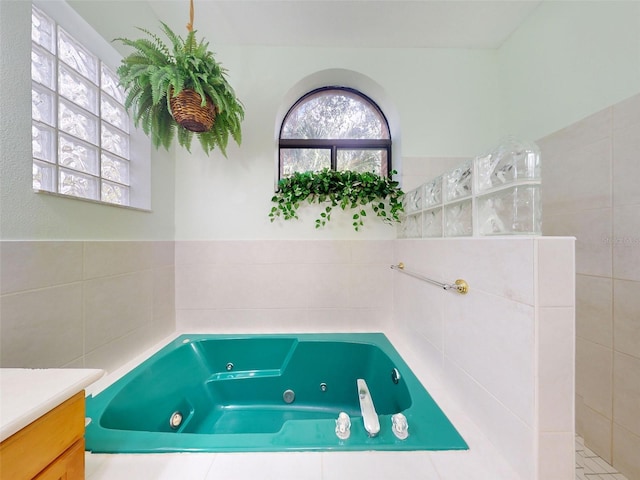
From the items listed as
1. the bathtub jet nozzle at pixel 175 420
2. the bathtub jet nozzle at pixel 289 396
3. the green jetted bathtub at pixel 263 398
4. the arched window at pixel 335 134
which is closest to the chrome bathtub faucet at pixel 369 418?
the green jetted bathtub at pixel 263 398

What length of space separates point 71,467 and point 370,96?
7.12 feet

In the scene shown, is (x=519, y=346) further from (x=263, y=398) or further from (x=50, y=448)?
(x=263, y=398)

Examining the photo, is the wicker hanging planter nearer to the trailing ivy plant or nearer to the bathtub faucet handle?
the trailing ivy plant

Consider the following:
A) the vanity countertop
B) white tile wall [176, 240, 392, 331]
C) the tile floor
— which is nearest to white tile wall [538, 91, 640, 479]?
the tile floor

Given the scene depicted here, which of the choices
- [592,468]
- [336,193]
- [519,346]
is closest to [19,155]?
[336,193]

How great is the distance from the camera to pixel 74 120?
0.97 metres

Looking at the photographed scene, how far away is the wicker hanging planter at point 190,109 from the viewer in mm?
987

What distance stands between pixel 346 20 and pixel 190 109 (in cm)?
108

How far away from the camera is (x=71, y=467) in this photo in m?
0.51

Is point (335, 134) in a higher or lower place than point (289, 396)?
higher

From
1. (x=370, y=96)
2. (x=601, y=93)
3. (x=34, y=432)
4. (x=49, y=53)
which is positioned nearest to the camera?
(x=34, y=432)

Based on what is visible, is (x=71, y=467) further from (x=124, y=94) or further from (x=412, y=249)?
(x=124, y=94)


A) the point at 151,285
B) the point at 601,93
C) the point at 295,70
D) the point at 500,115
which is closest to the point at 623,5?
the point at 601,93

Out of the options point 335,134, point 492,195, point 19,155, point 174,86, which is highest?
point 335,134
